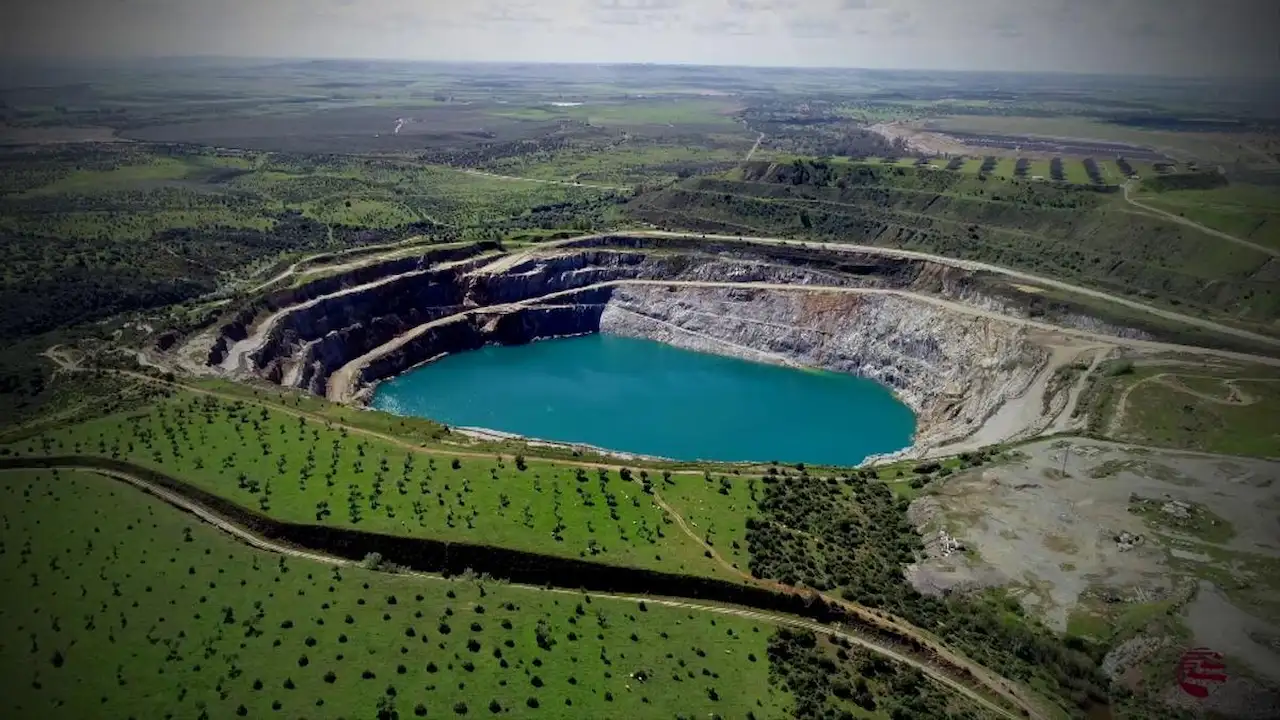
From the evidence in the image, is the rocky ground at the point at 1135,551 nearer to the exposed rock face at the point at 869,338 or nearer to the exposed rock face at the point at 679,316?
the exposed rock face at the point at 869,338

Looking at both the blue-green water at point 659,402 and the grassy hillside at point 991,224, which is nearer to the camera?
the blue-green water at point 659,402

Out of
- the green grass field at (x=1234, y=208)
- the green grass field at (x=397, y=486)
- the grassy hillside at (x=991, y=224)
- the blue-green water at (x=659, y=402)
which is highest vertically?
the green grass field at (x=1234, y=208)

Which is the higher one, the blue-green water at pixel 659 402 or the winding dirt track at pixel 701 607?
the winding dirt track at pixel 701 607

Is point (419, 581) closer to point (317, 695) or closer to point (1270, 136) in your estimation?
point (317, 695)

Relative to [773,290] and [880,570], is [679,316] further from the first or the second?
[880,570]

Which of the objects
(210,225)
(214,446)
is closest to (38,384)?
(214,446)

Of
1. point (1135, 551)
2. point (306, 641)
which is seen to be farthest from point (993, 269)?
point (306, 641)

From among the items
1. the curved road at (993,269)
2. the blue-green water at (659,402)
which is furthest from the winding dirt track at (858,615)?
the curved road at (993,269)
